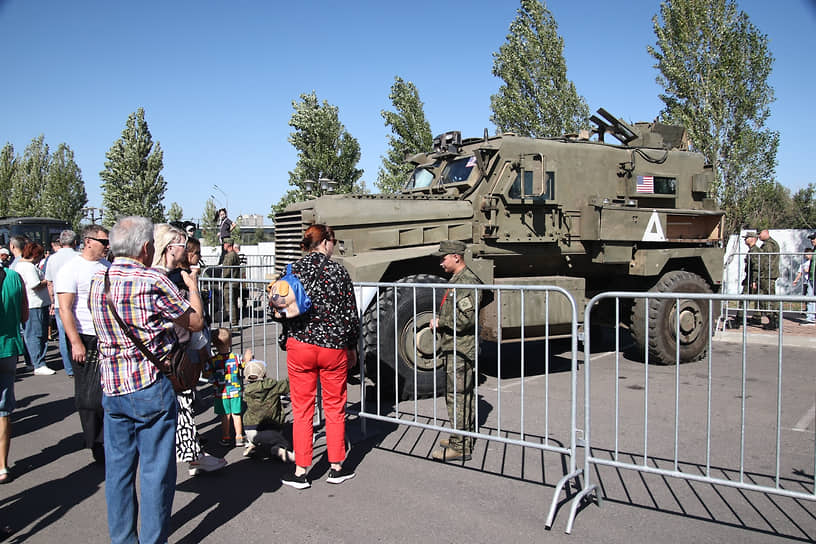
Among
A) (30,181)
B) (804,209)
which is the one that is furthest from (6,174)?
(804,209)

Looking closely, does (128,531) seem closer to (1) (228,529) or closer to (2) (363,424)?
(1) (228,529)

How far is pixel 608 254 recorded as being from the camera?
8.26 m

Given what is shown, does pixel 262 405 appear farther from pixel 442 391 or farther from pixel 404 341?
pixel 442 391

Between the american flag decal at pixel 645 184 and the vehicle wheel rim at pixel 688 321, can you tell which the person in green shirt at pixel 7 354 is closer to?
the vehicle wheel rim at pixel 688 321

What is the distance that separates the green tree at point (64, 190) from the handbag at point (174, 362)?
46.0 meters

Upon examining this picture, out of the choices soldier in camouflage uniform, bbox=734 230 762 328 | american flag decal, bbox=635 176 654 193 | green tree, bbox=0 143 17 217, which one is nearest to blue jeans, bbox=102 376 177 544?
american flag decal, bbox=635 176 654 193

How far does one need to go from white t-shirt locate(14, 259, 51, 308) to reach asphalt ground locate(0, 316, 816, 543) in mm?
2548

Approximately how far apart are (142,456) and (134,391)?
36 centimetres

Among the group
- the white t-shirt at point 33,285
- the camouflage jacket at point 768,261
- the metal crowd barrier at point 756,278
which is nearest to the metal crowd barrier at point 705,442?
the metal crowd barrier at point 756,278

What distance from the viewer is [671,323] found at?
8.33m

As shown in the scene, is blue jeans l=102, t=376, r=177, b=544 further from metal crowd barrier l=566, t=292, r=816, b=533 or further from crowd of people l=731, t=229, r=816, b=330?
crowd of people l=731, t=229, r=816, b=330

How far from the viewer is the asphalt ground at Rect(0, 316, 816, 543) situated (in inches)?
140

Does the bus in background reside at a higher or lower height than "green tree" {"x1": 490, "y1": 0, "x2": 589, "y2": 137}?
lower

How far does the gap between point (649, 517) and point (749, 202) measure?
1957 centimetres
